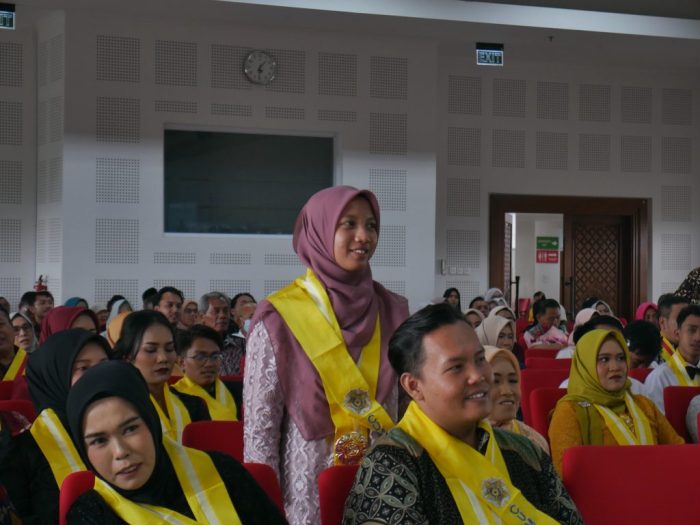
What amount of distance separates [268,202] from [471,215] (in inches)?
126

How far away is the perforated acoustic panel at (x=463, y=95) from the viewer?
A: 1370 centimetres

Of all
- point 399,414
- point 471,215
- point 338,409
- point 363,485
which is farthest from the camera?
point 471,215

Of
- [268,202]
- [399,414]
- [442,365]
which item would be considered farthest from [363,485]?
[268,202]

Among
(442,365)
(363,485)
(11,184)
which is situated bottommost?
(363,485)

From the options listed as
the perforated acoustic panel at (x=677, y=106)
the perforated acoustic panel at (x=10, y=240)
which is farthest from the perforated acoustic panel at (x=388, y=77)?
the perforated acoustic panel at (x=10, y=240)

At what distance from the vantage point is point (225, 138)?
12.2m

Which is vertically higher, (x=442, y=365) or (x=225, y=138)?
(x=225, y=138)

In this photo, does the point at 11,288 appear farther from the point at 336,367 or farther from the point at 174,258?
the point at 336,367

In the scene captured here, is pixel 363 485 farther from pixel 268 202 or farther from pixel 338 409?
pixel 268 202

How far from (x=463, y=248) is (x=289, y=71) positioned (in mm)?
3629

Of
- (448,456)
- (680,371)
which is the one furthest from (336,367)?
(680,371)

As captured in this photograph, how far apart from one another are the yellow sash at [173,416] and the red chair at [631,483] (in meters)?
1.83

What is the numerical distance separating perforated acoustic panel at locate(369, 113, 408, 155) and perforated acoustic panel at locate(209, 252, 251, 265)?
2161 millimetres

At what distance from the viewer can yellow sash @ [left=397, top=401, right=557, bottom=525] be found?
2160 mm
